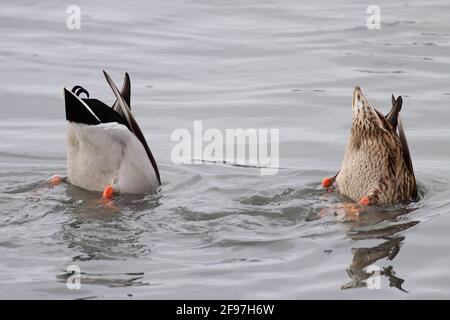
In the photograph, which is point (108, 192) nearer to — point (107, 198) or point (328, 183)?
point (107, 198)

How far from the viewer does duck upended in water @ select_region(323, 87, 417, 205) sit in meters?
8.17

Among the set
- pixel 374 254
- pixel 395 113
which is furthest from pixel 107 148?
pixel 374 254

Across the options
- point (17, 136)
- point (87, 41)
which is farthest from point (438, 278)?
point (87, 41)

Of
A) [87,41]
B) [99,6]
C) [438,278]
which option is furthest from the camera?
[99,6]

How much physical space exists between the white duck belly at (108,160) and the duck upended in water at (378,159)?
155 centimetres

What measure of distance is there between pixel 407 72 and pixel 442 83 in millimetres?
677

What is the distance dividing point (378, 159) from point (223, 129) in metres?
2.48

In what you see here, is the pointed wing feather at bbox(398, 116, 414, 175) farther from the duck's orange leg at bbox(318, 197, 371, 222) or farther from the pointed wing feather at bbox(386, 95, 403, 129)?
the duck's orange leg at bbox(318, 197, 371, 222)

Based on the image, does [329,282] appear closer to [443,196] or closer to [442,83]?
[443,196]

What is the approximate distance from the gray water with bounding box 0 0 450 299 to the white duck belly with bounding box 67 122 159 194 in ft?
0.57

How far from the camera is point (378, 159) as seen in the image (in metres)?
8.27

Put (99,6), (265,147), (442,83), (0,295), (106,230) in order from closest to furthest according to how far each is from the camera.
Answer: (0,295)
(106,230)
(265,147)
(442,83)
(99,6)

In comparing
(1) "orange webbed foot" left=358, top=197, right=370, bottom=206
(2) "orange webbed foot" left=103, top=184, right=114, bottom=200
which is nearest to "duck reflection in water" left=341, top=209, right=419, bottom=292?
(1) "orange webbed foot" left=358, top=197, right=370, bottom=206

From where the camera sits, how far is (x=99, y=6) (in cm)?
1593
